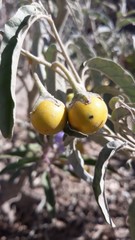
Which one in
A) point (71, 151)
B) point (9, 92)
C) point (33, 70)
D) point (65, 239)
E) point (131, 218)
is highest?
point (9, 92)

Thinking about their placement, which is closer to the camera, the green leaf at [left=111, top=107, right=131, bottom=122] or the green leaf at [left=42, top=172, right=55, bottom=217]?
the green leaf at [left=111, top=107, right=131, bottom=122]

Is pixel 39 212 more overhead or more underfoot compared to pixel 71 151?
more underfoot

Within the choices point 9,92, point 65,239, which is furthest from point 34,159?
point 9,92

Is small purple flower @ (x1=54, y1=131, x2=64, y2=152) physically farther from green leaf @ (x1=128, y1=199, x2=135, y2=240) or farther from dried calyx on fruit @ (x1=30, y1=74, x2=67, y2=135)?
dried calyx on fruit @ (x1=30, y1=74, x2=67, y2=135)

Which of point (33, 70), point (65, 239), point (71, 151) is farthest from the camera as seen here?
point (65, 239)

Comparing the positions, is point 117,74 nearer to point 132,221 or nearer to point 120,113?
point 120,113

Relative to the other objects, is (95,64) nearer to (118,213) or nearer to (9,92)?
(9,92)

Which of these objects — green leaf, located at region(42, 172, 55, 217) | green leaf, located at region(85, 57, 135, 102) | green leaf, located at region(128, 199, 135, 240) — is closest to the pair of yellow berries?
green leaf, located at region(85, 57, 135, 102)
